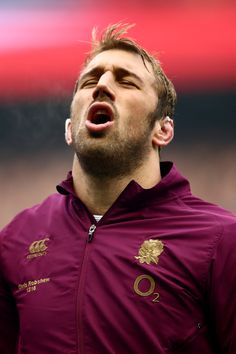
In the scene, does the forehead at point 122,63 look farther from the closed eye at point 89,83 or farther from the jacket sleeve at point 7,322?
the jacket sleeve at point 7,322

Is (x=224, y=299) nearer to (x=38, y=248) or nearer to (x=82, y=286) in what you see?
(x=82, y=286)

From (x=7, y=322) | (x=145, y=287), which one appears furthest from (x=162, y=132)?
(x=7, y=322)

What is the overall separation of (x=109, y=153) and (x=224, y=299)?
1.56ft

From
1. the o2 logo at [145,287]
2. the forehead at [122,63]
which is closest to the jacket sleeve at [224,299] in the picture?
the o2 logo at [145,287]

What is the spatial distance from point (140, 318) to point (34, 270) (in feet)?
1.00

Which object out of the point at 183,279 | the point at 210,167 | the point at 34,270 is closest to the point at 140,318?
the point at 183,279

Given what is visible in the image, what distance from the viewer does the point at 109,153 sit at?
136 centimetres

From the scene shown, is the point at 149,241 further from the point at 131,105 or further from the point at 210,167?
the point at 210,167

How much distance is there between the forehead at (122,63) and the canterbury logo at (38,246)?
0.54 m

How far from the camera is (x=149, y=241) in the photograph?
1225mm

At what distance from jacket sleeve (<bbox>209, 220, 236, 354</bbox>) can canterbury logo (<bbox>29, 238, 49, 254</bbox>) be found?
0.42 metres

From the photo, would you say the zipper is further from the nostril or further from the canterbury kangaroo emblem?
the nostril

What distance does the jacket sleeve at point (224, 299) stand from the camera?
113cm

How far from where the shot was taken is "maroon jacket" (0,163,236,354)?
111cm
